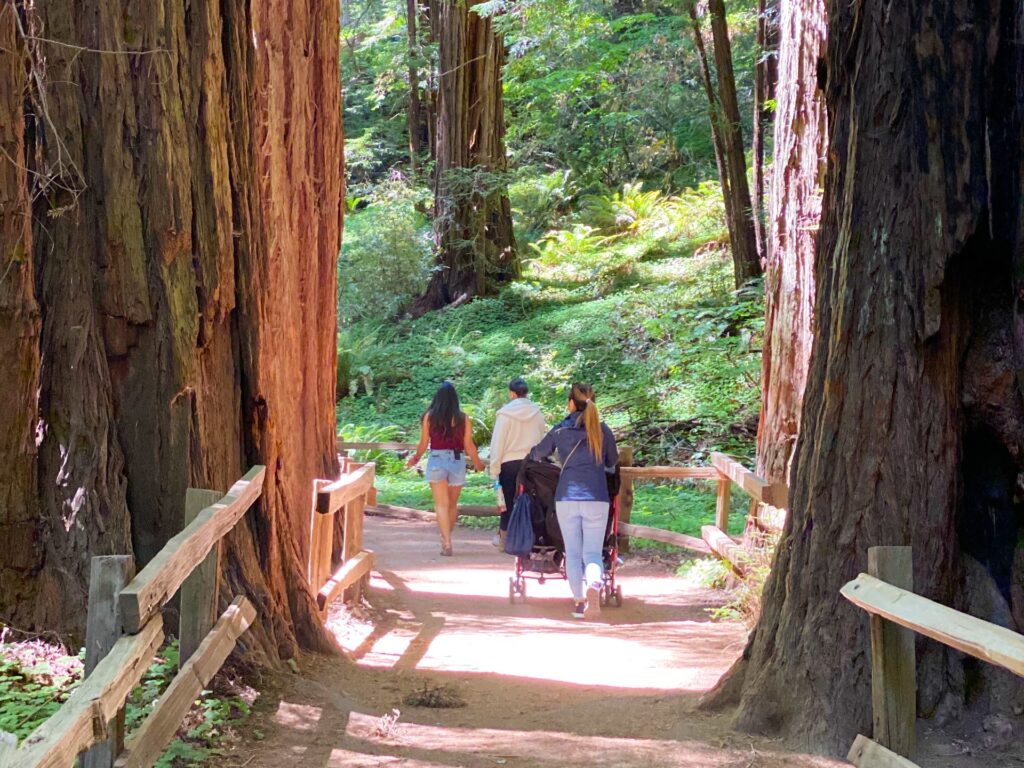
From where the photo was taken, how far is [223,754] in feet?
16.0

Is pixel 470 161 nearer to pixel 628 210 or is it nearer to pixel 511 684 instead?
pixel 628 210

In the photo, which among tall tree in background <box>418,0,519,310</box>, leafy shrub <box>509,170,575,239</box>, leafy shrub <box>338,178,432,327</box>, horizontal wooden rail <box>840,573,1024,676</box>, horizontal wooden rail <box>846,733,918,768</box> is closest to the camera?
horizontal wooden rail <box>840,573,1024,676</box>

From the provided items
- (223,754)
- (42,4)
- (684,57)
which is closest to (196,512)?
(223,754)

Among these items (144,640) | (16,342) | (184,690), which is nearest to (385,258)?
(16,342)

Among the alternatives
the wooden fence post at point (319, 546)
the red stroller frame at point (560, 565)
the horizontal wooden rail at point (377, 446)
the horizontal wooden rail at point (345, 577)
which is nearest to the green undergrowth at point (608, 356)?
the horizontal wooden rail at point (377, 446)

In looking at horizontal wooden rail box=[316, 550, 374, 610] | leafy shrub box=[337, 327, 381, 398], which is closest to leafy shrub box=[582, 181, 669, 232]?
leafy shrub box=[337, 327, 381, 398]

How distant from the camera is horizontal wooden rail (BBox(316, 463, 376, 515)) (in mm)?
7449

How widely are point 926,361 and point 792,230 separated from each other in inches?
189

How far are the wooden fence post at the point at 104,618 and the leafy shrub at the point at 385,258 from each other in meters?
21.7

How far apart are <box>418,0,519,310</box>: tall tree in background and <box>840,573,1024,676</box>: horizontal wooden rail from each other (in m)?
20.6

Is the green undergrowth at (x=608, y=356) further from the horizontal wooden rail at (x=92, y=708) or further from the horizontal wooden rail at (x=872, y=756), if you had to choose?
the horizontal wooden rail at (x=92, y=708)

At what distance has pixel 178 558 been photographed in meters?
4.39

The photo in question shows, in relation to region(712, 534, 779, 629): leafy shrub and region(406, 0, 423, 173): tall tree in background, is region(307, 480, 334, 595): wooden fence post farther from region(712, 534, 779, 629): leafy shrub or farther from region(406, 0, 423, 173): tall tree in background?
region(406, 0, 423, 173): tall tree in background

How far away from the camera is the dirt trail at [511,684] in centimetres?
515
